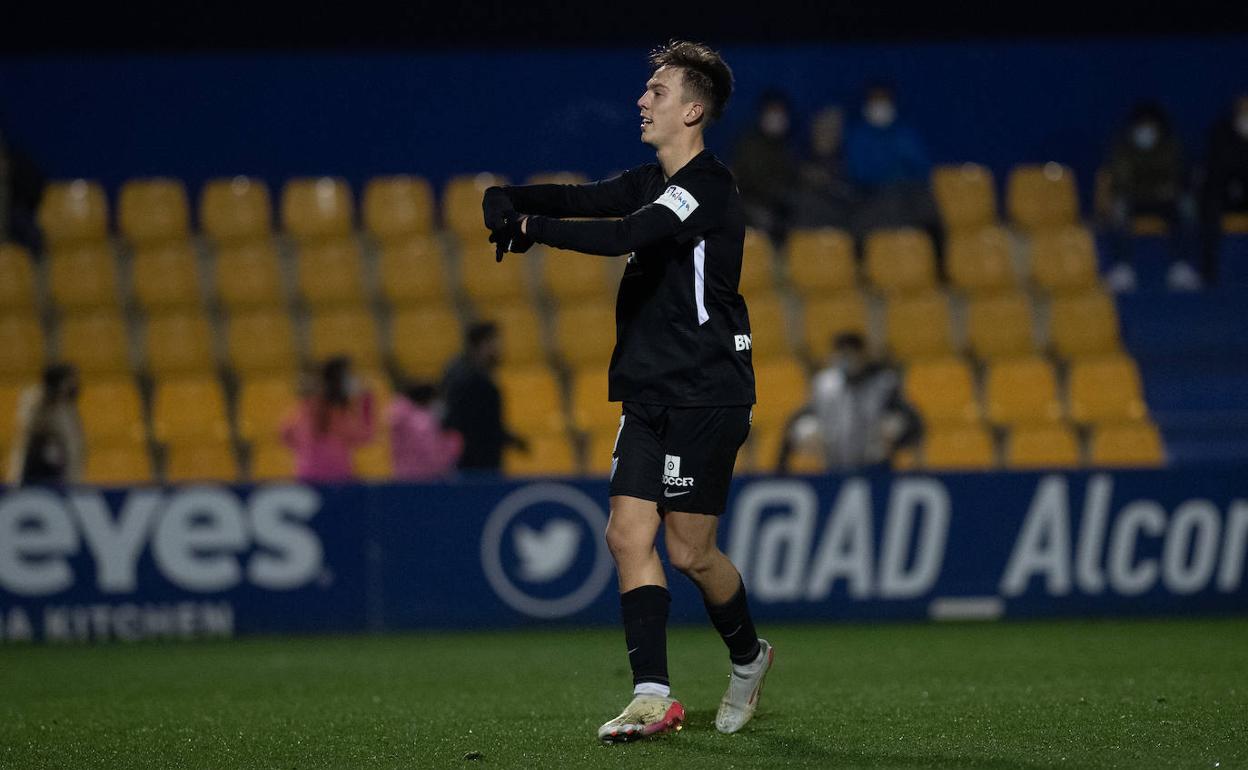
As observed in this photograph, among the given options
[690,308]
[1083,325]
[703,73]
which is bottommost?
[690,308]

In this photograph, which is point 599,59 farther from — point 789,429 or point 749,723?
point 749,723

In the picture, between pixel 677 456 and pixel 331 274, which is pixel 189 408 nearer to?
pixel 331 274

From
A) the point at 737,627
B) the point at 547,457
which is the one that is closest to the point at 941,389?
the point at 547,457

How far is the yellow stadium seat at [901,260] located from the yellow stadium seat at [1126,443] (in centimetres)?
223

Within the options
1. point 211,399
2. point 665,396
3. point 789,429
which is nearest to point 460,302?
point 211,399

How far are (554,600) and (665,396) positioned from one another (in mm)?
5262

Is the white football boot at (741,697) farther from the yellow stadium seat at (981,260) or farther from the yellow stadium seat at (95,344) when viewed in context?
the yellow stadium seat at (981,260)

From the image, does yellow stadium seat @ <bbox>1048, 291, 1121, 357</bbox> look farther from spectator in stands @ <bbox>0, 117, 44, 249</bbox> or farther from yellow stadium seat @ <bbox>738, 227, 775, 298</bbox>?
spectator in stands @ <bbox>0, 117, 44, 249</bbox>

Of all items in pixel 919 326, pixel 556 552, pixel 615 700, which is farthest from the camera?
pixel 919 326

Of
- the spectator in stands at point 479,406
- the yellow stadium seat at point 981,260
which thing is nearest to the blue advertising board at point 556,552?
the spectator in stands at point 479,406

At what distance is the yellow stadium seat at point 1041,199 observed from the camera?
15008 mm

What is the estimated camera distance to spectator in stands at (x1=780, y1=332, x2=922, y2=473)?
1137 centimetres

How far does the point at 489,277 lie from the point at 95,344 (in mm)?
3099

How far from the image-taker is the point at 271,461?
12.1m
